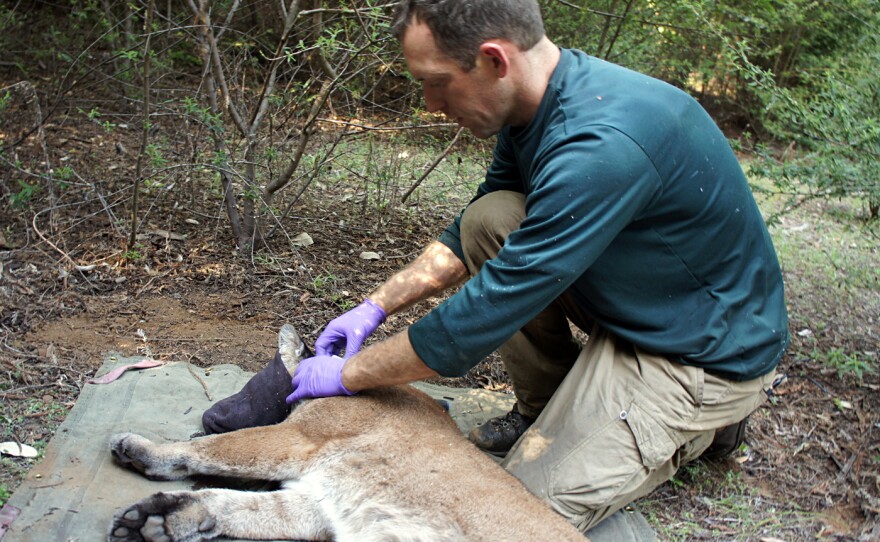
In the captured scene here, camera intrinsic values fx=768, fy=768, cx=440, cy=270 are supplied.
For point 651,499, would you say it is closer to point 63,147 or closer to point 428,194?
point 428,194

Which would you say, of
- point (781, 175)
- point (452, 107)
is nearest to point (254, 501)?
point (452, 107)

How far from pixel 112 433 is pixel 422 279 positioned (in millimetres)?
1558

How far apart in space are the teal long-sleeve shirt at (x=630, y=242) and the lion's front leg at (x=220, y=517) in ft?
2.74

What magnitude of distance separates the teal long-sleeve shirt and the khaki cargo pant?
11 centimetres

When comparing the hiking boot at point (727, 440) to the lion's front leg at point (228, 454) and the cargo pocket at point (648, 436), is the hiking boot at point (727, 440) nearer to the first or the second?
the cargo pocket at point (648, 436)

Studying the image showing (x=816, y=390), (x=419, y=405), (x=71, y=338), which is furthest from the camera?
(x=816, y=390)

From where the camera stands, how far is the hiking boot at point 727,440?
3.61 meters

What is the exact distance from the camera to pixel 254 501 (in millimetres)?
3070

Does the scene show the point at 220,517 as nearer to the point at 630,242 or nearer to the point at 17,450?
the point at 17,450

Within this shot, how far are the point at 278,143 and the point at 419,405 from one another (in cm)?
316

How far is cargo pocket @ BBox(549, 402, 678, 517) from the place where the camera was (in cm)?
314

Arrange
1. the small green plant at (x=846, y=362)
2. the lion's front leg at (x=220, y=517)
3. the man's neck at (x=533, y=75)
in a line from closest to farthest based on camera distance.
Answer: the lion's front leg at (x=220, y=517) < the man's neck at (x=533, y=75) < the small green plant at (x=846, y=362)

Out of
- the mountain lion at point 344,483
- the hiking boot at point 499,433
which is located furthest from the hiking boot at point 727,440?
the mountain lion at point 344,483

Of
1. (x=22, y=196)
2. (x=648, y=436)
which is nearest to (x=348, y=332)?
(x=648, y=436)
